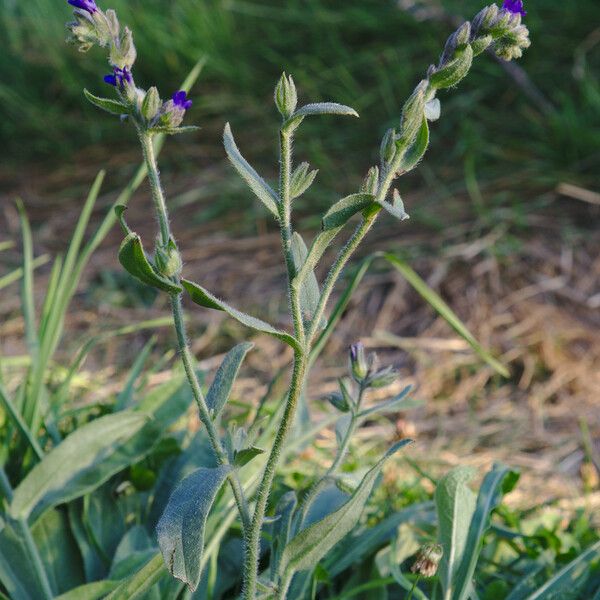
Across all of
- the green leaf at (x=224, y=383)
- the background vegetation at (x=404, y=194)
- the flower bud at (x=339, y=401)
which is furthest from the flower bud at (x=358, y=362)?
the background vegetation at (x=404, y=194)

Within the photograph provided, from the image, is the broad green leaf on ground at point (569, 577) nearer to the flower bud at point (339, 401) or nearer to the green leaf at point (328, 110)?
the flower bud at point (339, 401)

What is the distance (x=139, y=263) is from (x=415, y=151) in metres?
0.28

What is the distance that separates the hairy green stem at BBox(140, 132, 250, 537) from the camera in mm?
860

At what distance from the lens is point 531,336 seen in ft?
7.72

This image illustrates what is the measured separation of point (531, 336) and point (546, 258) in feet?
0.94

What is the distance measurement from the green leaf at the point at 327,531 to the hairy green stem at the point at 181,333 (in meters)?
0.06

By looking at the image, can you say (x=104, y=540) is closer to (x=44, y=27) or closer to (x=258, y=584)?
(x=258, y=584)

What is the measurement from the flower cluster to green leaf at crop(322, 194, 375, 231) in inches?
6.7

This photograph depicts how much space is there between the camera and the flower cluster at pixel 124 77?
2.74 ft

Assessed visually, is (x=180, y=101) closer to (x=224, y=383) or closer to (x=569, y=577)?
(x=224, y=383)

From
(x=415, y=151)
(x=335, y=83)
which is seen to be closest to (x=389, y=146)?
(x=415, y=151)

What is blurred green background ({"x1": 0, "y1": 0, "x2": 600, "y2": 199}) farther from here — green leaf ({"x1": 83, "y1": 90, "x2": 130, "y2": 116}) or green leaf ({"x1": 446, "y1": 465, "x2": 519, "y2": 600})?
green leaf ({"x1": 83, "y1": 90, "x2": 130, "y2": 116})

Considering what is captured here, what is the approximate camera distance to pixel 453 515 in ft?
3.55

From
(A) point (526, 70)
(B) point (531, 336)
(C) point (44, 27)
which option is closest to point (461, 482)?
(B) point (531, 336)
